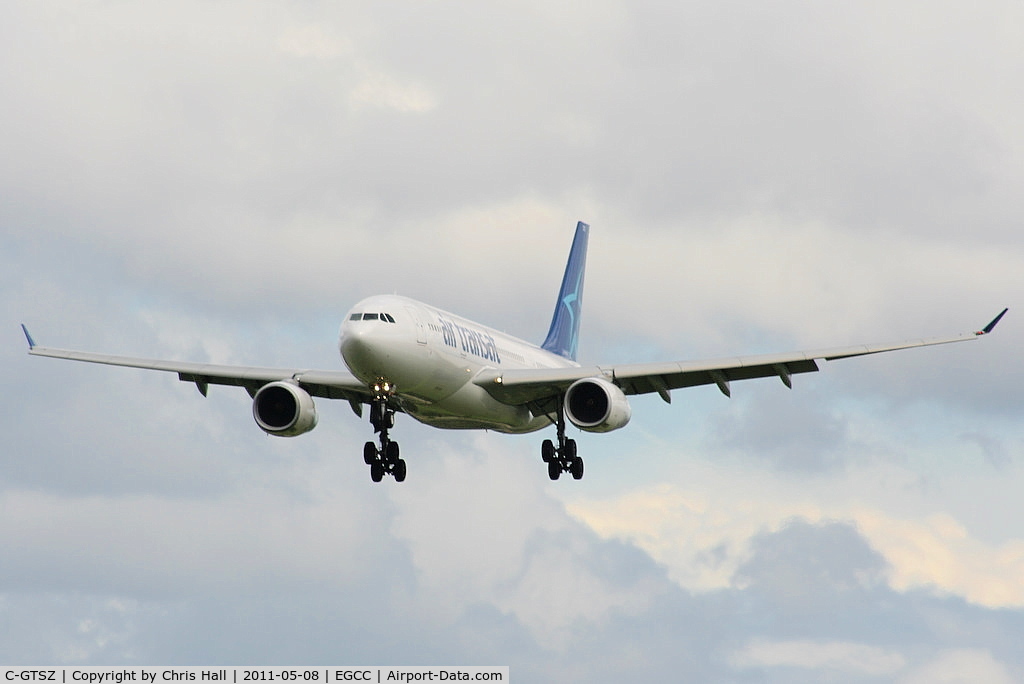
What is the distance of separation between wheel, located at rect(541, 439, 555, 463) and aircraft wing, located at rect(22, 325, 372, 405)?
5977 millimetres

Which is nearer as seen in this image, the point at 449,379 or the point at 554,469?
the point at 449,379

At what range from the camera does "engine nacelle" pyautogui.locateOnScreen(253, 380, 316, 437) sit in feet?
154

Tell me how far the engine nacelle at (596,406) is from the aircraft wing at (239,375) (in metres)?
6.12

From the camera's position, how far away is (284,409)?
47312 millimetres

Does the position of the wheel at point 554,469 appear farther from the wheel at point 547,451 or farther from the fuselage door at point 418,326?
the fuselage door at point 418,326

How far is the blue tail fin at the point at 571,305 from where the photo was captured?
204ft

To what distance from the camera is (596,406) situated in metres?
46.9

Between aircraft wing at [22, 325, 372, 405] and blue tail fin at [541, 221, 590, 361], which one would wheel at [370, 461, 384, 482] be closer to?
aircraft wing at [22, 325, 372, 405]

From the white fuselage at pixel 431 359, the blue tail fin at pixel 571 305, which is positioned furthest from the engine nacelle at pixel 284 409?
the blue tail fin at pixel 571 305

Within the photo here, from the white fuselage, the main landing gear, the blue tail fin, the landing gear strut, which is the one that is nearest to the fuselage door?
the white fuselage

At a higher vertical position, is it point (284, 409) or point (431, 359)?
point (284, 409)

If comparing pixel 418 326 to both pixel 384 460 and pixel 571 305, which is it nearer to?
pixel 384 460

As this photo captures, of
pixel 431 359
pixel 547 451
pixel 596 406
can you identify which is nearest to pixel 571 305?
pixel 547 451

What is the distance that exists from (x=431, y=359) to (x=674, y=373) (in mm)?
7736
